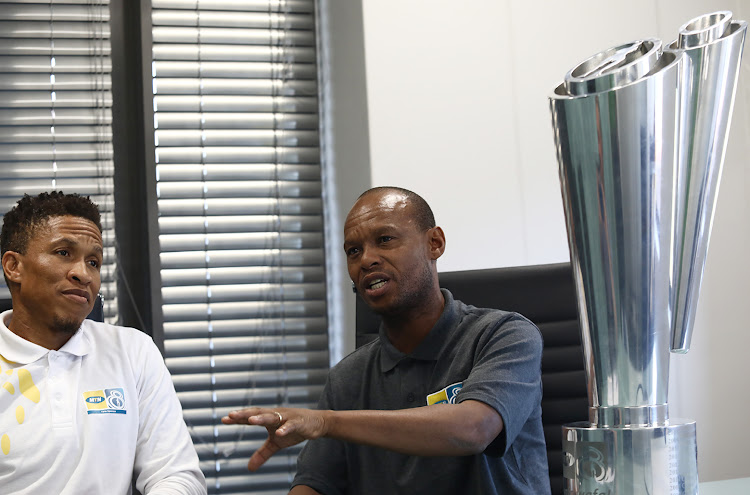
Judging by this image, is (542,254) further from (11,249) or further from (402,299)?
(11,249)

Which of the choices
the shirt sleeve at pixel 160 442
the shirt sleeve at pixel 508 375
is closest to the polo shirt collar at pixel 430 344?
the shirt sleeve at pixel 508 375

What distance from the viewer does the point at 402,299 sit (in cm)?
165

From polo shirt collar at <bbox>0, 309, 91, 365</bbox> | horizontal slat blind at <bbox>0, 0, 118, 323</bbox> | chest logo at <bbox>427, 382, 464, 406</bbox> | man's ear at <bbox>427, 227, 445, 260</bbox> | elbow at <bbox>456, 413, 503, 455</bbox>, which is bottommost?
elbow at <bbox>456, 413, 503, 455</bbox>

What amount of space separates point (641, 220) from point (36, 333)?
5.25 feet

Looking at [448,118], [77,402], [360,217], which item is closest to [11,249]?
[77,402]

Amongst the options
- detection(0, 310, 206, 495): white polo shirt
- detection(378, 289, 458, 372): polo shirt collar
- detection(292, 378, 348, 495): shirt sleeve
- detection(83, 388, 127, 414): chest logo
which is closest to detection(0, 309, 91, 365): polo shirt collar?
detection(0, 310, 206, 495): white polo shirt

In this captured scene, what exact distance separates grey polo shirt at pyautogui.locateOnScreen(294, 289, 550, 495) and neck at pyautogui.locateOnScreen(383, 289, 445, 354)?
0.03 m

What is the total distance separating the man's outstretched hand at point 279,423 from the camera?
772mm

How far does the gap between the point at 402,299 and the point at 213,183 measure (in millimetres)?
1380

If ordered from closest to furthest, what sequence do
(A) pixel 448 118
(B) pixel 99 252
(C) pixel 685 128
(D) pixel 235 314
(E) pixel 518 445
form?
(C) pixel 685 128 → (E) pixel 518 445 → (B) pixel 99 252 → (A) pixel 448 118 → (D) pixel 235 314

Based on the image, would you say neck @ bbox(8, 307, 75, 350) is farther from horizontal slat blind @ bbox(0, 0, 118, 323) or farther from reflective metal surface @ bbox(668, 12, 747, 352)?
reflective metal surface @ bbox(668, 12, 747, 352)

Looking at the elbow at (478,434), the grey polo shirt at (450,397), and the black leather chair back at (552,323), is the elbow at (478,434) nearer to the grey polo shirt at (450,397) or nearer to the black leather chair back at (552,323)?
the grey polo shirt at (450,397)

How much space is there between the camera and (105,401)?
161 cm

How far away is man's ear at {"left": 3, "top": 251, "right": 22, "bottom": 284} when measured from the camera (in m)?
1.67
